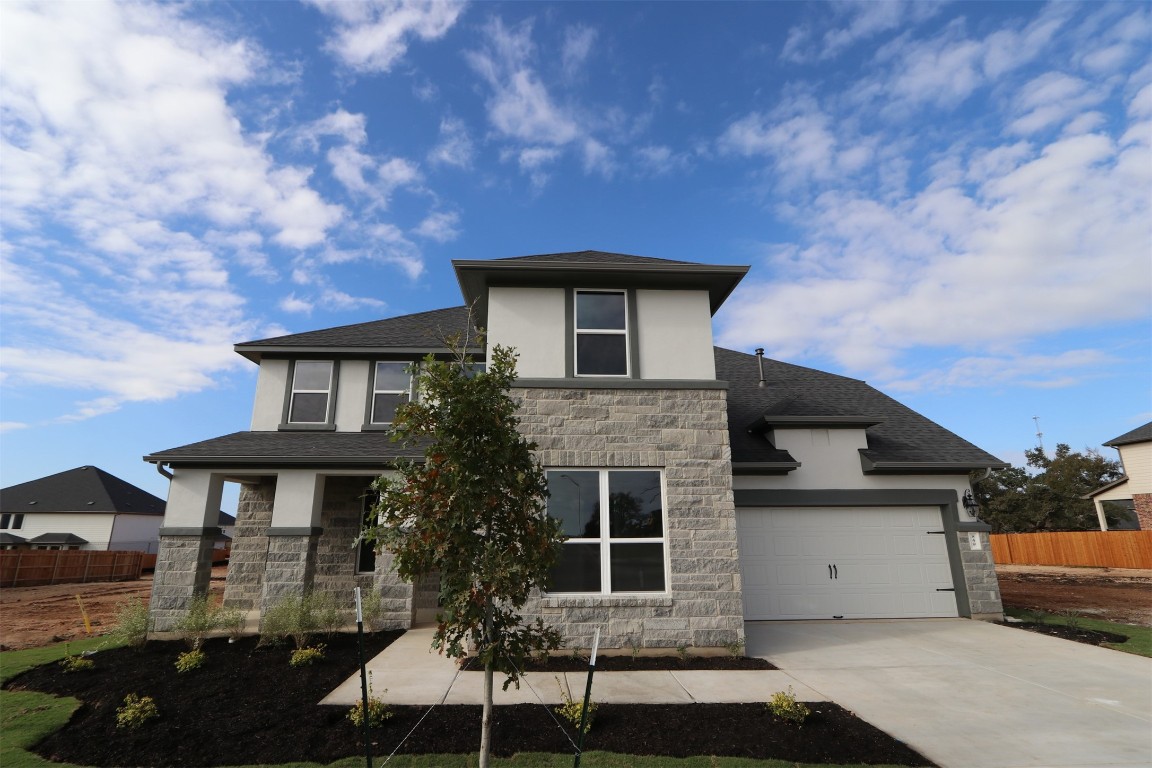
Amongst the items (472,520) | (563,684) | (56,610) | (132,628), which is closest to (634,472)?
(563,684)

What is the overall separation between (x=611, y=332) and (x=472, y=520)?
5.51 meters

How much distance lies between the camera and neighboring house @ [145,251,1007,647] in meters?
8.16

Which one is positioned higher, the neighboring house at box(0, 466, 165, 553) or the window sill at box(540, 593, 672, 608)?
the neighboring house at box(0, 466, 165, 553)

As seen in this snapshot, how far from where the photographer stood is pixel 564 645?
7609 millimetres

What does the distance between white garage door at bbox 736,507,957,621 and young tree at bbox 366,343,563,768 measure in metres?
7.82

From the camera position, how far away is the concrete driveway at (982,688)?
4.79m

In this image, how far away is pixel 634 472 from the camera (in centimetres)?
846

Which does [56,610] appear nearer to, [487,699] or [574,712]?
[574,712]

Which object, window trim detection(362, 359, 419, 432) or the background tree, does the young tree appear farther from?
the background tree

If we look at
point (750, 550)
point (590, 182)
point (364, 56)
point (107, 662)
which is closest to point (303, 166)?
point (364, 56)

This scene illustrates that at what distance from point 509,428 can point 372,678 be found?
458 cm

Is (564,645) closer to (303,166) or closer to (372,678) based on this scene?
(372,678)

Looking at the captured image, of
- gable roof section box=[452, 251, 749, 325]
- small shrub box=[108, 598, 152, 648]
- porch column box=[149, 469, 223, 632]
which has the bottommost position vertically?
small shrub box=[108, 598, 152, 648]

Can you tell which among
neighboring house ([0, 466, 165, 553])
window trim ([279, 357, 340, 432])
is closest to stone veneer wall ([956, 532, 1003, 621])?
window trim ([279, 357, 340, 432])
